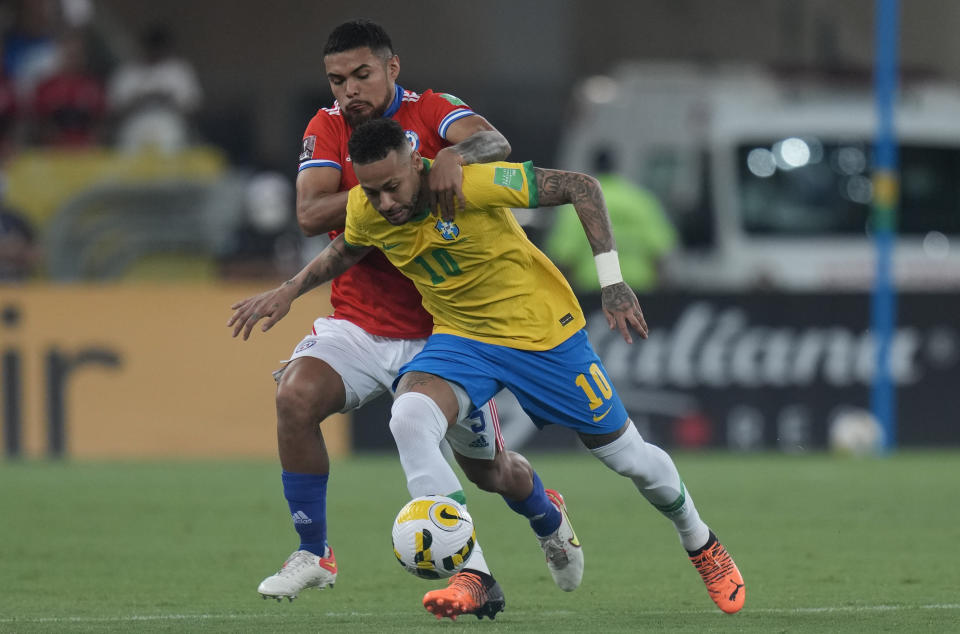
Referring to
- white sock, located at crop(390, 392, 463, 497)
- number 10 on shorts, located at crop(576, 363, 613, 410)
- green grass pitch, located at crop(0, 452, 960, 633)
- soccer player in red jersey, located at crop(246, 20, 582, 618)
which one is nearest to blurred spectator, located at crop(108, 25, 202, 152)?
green grass pitch, located at crop(0, 452, 960, 633)

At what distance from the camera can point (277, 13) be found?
2292 cm

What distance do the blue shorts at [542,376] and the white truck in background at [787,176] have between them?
9.75 metres

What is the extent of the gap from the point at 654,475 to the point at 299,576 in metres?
1.39

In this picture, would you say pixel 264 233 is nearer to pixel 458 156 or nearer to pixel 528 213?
pixel 528 213

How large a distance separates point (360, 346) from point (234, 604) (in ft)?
3.68

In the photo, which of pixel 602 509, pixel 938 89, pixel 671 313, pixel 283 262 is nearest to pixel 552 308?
pixel 602 509

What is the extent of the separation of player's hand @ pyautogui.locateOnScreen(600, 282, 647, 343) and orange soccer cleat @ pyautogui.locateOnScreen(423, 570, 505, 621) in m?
1.00

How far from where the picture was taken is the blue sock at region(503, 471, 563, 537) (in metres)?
6.93

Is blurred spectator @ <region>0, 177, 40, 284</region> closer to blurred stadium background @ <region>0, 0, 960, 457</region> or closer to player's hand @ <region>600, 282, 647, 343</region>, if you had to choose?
blurred stadium background @ <region>0, 0, 960, 457</region>

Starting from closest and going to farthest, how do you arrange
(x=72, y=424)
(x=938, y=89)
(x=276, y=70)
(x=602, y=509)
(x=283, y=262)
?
1. (x=602, y=509)
2. (x=72, y=424)
3. (x=283, y=262)
4. (x=938, y=89)
5. (x=276, y=70)

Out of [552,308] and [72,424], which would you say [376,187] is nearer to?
[552,308]

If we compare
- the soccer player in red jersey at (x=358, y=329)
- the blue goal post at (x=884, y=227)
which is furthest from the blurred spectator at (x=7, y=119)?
the soccer player in red jersey at (x=358, y=329)

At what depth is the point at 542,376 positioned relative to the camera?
638cm

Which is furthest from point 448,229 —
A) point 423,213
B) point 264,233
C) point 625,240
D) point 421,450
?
point 264,233
